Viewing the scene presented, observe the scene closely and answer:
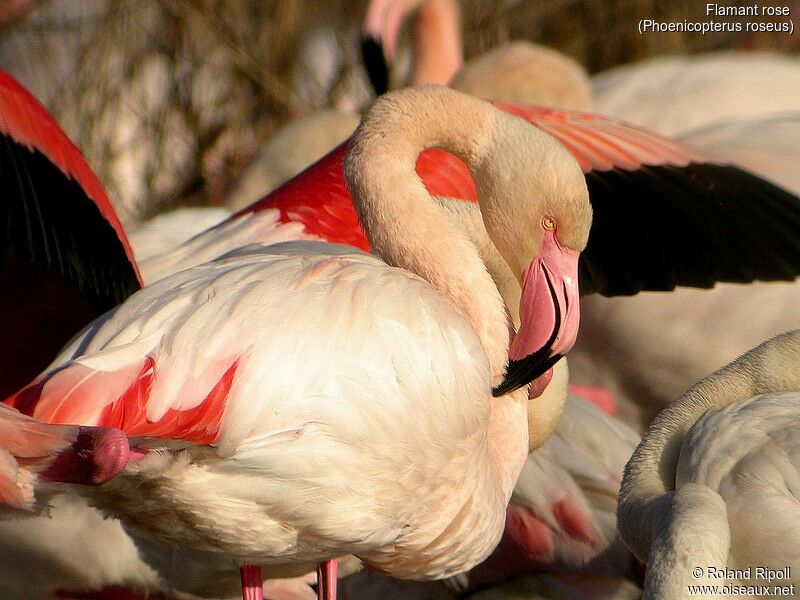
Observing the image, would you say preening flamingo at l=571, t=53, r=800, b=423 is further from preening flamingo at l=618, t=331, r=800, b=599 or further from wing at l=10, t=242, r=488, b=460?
wing at l=10, t=242, r=488, b=460

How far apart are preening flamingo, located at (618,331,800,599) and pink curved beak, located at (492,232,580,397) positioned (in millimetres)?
289

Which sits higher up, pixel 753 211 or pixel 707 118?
pixel 753 211

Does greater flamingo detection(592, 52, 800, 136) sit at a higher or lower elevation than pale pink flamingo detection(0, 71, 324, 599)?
lower

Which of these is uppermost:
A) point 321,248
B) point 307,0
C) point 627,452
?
point 321,248

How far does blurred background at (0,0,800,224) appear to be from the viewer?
→ 5246 mm

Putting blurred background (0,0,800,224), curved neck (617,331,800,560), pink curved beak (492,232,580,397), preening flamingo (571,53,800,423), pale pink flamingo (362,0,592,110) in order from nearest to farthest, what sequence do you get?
pink curved beak (492,232,580,397), curved neck (617,331,800,560), preening flamingo (571,53,800,423), pale pink flamingo (362,0,592,110), blurred background (0,0,800,224)

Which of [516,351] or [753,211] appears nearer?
[516,351]

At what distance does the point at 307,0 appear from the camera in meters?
5.93

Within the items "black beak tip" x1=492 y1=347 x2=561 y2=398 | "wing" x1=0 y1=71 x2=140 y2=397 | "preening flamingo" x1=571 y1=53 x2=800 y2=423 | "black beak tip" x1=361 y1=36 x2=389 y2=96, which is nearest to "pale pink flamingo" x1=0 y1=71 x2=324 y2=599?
"wing" x1=0 y1=71 x2=140 y2=397

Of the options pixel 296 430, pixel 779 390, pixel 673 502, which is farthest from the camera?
pixel 779 390

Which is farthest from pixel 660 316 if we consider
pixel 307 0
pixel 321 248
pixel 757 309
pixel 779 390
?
pixel 307 0

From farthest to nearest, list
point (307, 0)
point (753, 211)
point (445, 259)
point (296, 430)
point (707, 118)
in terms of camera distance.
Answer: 1. point (307, 0)
2. point (707, 118)
3. point (753, 211)
4. point (445, 259)
5. point (296, 430)

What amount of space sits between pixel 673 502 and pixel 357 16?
4285mm

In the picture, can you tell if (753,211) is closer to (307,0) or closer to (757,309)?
(757,309)
